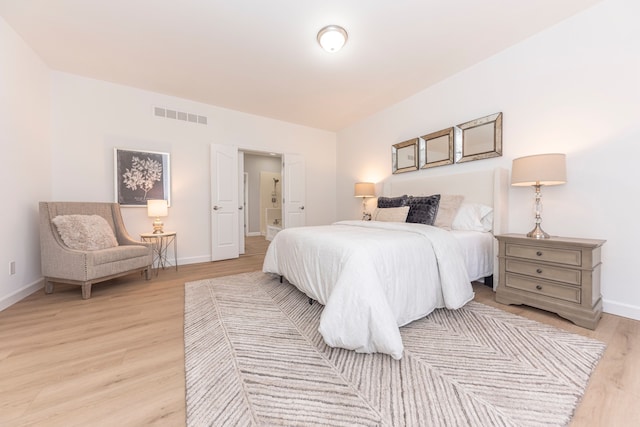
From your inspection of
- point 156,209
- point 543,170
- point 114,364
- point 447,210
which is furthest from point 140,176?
point 543,170

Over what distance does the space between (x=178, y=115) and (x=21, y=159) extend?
6.06 feet

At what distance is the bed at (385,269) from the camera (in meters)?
1.45

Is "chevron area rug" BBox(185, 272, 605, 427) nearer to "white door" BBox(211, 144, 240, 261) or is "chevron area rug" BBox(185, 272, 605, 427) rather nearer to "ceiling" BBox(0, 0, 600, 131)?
"white door" BBox(211, 144, 240, 261)

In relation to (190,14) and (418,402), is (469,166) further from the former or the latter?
(190,14)

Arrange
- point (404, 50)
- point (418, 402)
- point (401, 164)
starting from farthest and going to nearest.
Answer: point (401, 164) → point (404, 50) → point (418, 402)

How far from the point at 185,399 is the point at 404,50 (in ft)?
11.1

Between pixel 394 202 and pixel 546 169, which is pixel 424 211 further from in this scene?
pixel 546 169

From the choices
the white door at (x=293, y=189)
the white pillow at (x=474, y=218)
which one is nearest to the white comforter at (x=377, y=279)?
the white pillow at (x=474, y=218)

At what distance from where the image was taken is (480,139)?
2.90m

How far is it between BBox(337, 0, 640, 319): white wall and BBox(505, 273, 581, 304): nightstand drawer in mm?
515

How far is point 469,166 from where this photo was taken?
305cm

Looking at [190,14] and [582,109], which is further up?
[190,14]

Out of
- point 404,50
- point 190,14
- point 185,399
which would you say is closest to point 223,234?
point 190,14

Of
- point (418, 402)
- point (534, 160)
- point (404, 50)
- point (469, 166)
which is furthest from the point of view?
point (469, 166)
